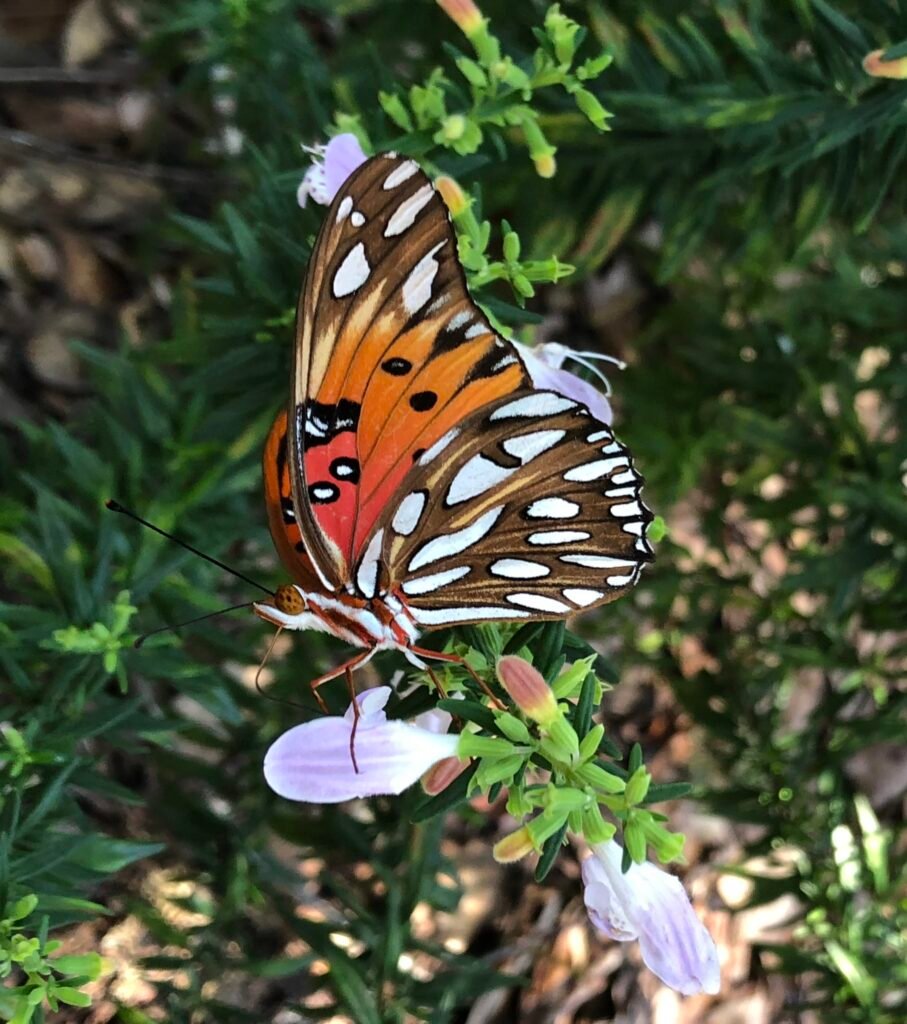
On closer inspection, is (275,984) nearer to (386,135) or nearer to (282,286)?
(282,286)

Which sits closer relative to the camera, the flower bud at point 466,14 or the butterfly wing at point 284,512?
the butterfly wing at point 284,512

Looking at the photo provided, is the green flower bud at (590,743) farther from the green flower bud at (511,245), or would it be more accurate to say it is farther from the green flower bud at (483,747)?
the green flower bud at (511,245)

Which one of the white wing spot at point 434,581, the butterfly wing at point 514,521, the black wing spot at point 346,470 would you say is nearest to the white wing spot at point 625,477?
the butterfly wing at point 514,521

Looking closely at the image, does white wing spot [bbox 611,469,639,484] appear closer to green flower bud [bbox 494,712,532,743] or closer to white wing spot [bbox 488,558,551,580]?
white wing spot [bbox 488,558,551,580]

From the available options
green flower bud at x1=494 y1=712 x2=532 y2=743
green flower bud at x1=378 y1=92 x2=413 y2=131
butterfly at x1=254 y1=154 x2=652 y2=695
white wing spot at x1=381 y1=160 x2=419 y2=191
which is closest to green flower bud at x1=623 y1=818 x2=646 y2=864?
green flower bud at x1=494 y1=712 x2=532 y2=743

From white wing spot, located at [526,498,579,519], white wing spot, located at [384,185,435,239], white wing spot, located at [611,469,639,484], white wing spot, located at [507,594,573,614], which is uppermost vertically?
white wing spot, located at [384,185,435,239]

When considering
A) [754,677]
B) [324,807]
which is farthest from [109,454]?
[754,677]

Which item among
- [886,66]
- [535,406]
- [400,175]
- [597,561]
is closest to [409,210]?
[400,175]
